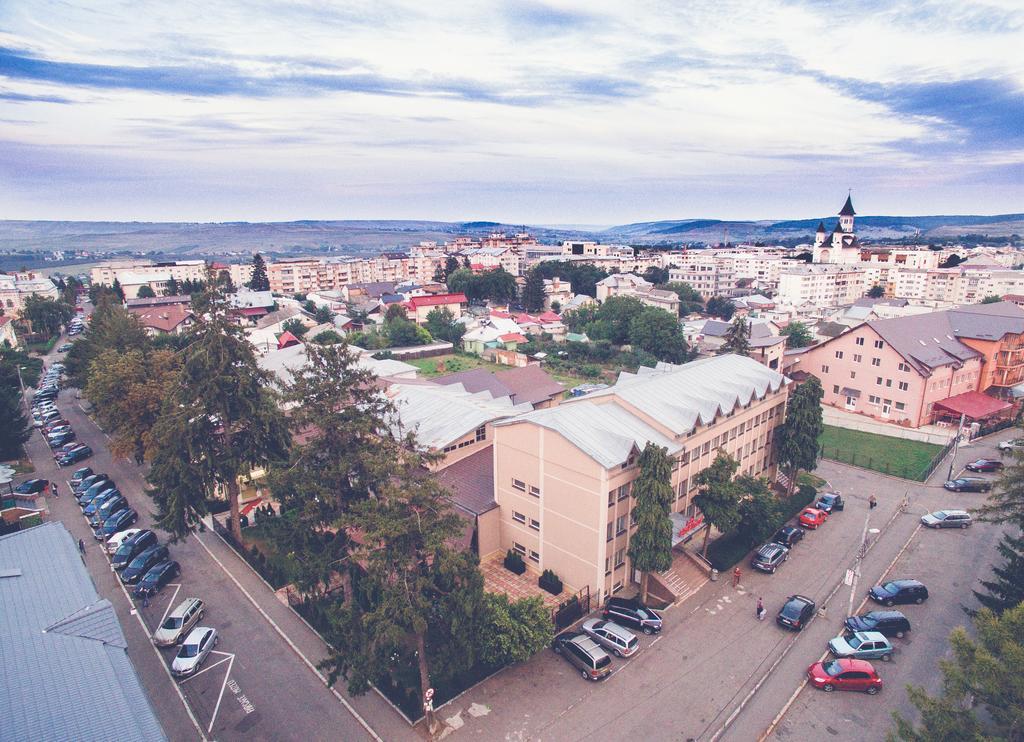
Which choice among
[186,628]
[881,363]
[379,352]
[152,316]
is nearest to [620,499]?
[186,628]

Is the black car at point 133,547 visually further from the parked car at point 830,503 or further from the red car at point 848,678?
the parked car at point 830,503

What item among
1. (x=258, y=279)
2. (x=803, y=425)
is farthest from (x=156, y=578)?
(x=258, y=279)

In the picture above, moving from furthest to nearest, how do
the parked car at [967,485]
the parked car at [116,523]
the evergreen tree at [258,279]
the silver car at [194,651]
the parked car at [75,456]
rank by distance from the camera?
the evergreen tree at [258,279], the parked car at [75,456], the parked car at [967,485], the parked car at [116,523], the silver car at [194,651]

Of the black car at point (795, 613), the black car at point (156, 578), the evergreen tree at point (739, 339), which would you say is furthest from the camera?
the evergreen tree at point (739, 339)

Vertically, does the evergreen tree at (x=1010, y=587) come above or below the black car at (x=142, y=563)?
above

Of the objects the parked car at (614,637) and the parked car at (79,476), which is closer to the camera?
the parked car at (614,637)

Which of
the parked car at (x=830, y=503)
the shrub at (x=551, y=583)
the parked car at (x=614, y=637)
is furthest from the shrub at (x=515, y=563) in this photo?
the parked car at (x=830, y=503)

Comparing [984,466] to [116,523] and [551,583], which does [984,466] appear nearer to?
[551,583]
